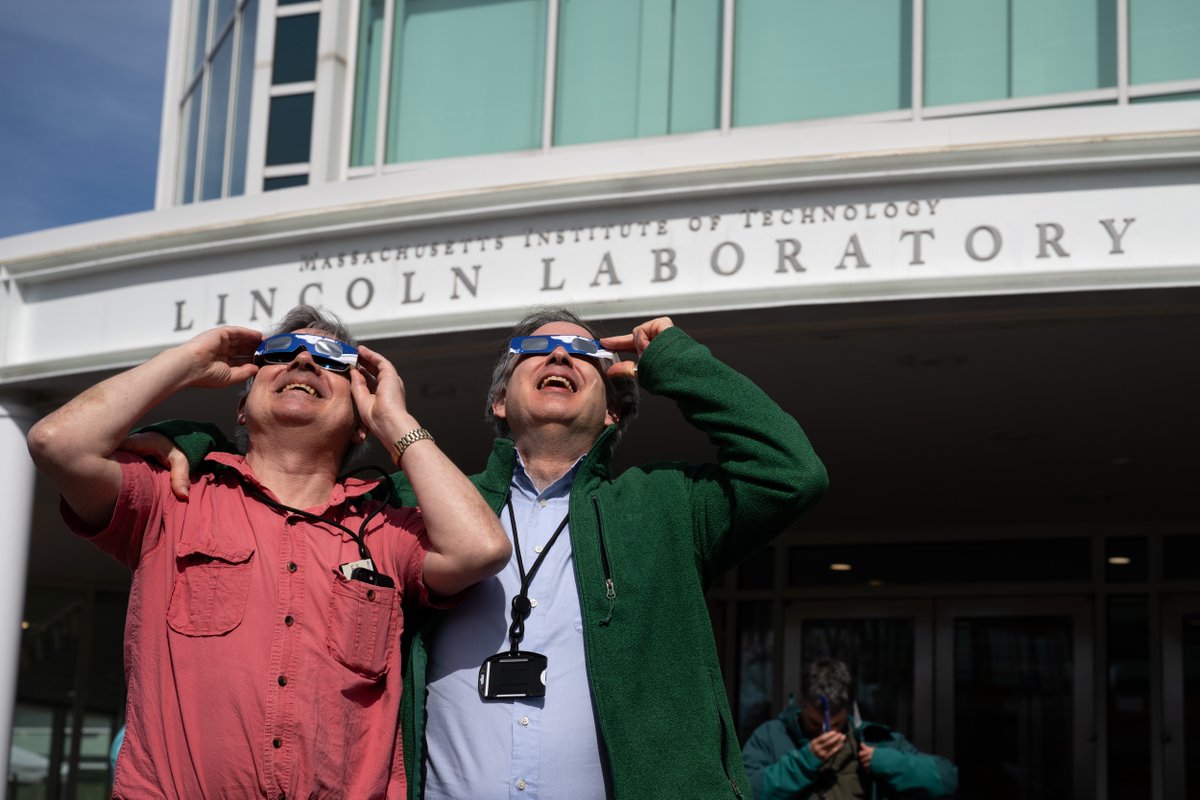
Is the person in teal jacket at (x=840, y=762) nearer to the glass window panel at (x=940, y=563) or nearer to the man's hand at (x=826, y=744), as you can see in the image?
the man's hand at (x=826, y=744)

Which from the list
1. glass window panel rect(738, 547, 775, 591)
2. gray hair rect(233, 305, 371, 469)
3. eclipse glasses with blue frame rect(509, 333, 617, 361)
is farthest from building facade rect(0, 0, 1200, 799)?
gray hair rect(233, 305, 371, 469)

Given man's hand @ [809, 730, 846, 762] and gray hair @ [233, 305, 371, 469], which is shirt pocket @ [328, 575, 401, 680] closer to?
gray hair @ [233, 305, 371, 469]

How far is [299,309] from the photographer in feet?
10.8

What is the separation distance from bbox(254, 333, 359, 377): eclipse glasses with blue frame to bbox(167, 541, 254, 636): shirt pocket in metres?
0.45

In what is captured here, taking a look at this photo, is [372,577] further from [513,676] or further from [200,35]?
[200,35]

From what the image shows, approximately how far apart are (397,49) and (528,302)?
2361 millimetres

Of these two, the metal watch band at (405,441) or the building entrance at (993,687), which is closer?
the metal watch band at (405,441)

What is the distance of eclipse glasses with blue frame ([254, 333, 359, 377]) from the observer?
3.16 meters

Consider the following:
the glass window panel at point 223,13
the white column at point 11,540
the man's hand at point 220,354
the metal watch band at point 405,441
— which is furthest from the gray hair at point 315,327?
the glass window panel at point 223,13

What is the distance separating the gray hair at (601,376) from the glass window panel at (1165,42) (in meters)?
4.83

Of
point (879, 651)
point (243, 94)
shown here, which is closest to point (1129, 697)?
point (879, 651)

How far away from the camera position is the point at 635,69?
27.0ft

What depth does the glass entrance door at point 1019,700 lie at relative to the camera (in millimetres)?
11633

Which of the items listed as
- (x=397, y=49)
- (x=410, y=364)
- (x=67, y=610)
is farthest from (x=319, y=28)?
A: (x=67, y=610)
